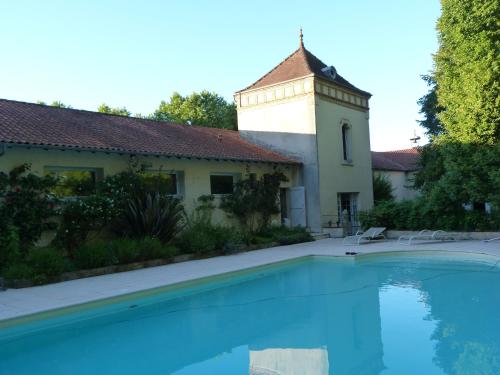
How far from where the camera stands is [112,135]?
49.3 ft

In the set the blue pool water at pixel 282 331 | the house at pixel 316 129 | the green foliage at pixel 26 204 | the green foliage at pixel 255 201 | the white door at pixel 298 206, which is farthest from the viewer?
the house at pixel 316 129

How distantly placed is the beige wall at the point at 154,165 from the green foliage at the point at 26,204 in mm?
391

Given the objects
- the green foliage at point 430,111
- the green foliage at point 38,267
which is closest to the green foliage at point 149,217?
the green foliage at point 38,267

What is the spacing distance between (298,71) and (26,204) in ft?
47.2

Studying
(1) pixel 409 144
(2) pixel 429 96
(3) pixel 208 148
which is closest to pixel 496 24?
(2) pixel 429 96

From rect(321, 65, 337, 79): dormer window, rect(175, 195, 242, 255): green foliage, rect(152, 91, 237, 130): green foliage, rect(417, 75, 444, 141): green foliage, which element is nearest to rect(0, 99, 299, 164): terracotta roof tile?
rect(175, 195, 242, 255): green foliage

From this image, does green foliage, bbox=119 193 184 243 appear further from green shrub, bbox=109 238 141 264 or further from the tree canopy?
the tree canopy

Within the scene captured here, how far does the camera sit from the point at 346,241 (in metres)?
17.3

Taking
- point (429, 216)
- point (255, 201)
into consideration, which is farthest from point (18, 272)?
point (429, 216)

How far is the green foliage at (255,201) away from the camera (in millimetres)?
17516

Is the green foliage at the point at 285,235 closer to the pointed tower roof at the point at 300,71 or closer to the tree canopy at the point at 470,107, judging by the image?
the tree canopy at the point at 470,107

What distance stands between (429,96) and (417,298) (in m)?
17.2

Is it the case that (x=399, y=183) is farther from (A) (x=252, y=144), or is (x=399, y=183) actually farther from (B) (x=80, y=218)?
(B) (x=80, y=218)

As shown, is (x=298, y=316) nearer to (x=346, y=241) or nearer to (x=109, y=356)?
(x=109, y=356)
